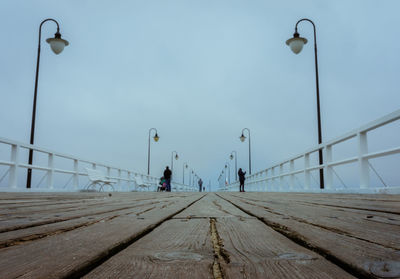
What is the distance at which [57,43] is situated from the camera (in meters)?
10.5

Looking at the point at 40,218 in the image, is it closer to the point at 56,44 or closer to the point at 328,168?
the point at 328,168

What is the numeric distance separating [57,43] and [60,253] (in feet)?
36.1

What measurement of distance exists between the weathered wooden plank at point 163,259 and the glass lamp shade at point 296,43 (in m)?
10.8

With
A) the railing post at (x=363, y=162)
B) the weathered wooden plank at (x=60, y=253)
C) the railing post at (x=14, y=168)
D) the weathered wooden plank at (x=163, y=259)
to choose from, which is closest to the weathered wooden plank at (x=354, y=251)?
the weathered wooden plank at (x=163, y=259)

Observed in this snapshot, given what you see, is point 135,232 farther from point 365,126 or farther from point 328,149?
point 328,149

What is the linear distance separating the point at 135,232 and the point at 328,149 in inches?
267

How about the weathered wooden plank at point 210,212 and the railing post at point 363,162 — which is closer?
the weathered wooden plank at point 210,212

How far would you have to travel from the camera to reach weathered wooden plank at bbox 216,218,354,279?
2.25 ft

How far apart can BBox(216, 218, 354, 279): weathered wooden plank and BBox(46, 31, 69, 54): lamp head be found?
35.8 feet

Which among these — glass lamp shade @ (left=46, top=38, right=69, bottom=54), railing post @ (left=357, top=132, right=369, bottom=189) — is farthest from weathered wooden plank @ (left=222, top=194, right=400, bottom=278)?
glass lamp shade @ (left=46, top=38, right=69, bottom=54)

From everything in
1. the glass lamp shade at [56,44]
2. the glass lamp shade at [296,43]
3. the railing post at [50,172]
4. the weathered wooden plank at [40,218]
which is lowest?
the weathered wooden plank at [40,218]

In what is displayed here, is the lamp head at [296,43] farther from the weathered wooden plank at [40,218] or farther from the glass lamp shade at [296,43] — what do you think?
the weathered wooden plank at [40,218]

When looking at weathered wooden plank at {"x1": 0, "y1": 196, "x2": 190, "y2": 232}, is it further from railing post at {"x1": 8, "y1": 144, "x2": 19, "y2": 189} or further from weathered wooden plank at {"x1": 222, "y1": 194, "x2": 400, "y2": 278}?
railing post at {"x1": 8, "y1": 144, "x2": 19, "y2": 189}

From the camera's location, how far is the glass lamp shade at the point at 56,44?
1051 cm
